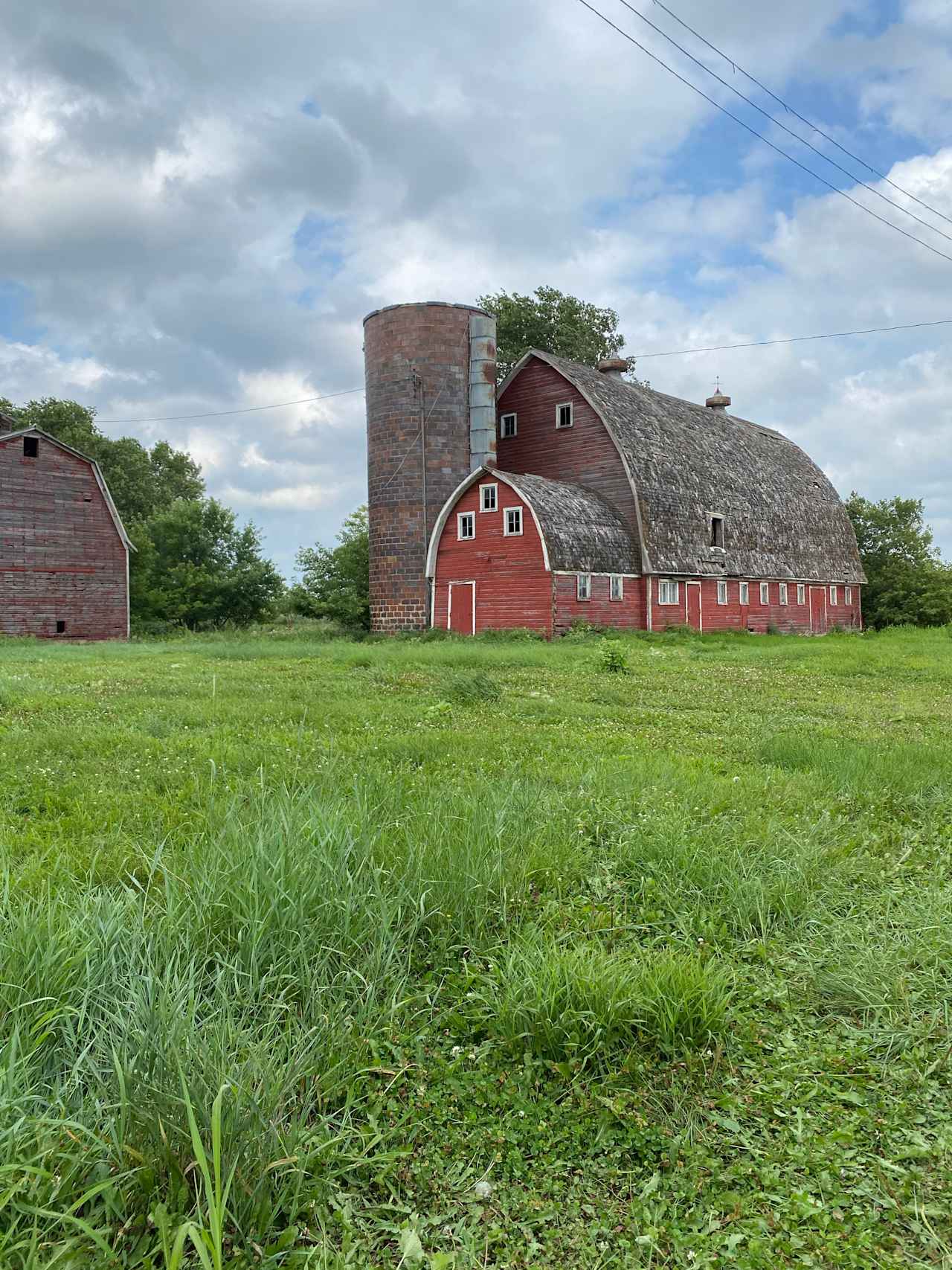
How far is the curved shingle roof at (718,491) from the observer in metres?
31.9

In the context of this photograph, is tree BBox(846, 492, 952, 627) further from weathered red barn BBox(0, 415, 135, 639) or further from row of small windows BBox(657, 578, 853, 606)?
weathered red barn BBox(0, 415, 135, 639)

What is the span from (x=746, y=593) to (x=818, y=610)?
7.87 m

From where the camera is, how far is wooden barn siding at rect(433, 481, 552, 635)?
27.6m

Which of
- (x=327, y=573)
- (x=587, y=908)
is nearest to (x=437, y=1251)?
(x=587, y=908)

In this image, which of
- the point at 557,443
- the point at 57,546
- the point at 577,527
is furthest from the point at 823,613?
the point at 57,546

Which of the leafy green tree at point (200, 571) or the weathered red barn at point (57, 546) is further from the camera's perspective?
the leafy green tree at point (200, 571)

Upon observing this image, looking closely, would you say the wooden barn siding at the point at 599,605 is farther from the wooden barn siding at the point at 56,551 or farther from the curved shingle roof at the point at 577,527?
the wooden barn siding at the point at 56,551

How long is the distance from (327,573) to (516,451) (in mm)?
11690

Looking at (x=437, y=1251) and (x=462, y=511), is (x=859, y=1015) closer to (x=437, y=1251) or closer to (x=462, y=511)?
(x=437, y=1251)

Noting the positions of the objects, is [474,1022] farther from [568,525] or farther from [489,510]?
[489,510]

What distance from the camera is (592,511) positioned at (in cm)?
3019

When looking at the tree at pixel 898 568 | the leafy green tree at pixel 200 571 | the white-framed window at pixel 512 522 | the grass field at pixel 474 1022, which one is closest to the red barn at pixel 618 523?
the white-framed window at pixel 512 522

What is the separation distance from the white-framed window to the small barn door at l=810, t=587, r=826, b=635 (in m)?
19.7

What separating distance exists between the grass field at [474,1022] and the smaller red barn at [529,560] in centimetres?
2106
